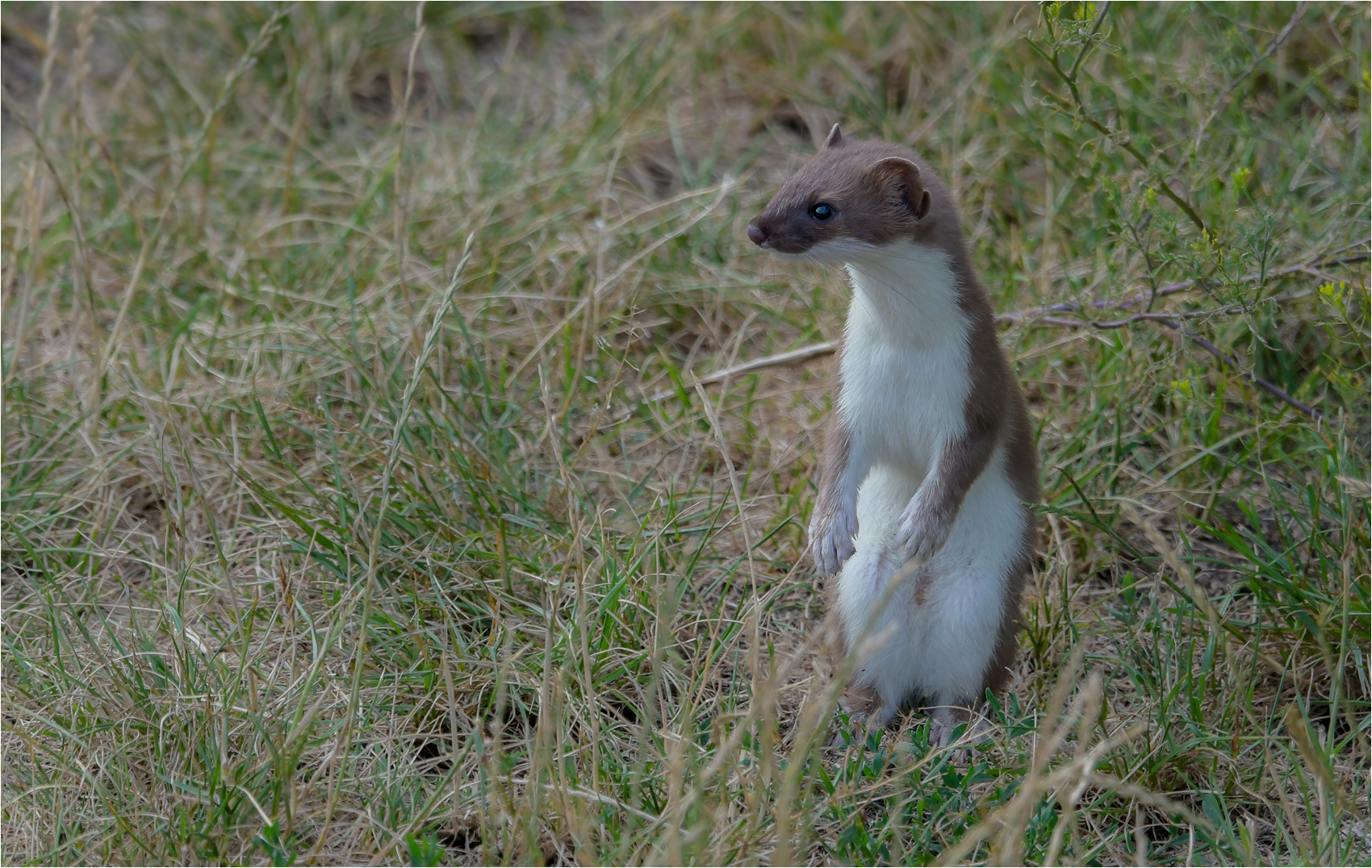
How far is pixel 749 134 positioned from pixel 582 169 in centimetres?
95

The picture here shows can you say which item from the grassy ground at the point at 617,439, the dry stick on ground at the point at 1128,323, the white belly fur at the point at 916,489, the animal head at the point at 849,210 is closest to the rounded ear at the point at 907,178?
the animal head at the point at 849,210

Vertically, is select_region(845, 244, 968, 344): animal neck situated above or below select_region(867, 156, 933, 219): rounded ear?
below

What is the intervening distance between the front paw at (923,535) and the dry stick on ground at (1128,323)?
91cm

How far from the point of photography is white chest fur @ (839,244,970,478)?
303 centimetres

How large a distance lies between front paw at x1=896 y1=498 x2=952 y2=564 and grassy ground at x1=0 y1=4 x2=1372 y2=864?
1.14ft

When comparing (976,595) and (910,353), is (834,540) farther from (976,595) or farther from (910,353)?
(910,353)

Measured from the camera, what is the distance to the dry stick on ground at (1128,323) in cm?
356

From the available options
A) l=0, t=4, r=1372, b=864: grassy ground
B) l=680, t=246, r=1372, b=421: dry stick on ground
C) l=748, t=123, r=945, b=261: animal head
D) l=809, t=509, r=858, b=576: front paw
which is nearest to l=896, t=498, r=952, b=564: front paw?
l=809, t=509, r=858, b=576: front paw

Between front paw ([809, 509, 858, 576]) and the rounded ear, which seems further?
front paw ([809, 509, 858, 576])

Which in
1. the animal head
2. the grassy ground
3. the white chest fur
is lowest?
the grassy ground

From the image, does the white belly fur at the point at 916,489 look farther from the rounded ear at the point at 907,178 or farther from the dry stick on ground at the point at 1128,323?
the dry stick on ground at the point at 1128,323

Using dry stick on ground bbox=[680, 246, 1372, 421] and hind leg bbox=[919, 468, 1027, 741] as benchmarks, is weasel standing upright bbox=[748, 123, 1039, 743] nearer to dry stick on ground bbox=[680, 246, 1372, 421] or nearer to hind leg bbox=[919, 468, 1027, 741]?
hind leg bbox=[919, 468, 1027, 741]

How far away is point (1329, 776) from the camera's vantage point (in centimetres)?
244

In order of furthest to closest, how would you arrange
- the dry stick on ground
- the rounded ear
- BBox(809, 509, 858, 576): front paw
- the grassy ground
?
the dry stick on ground < BBox(809, 509, 858, 576): front paw < the rounded ear < the grassy ground
